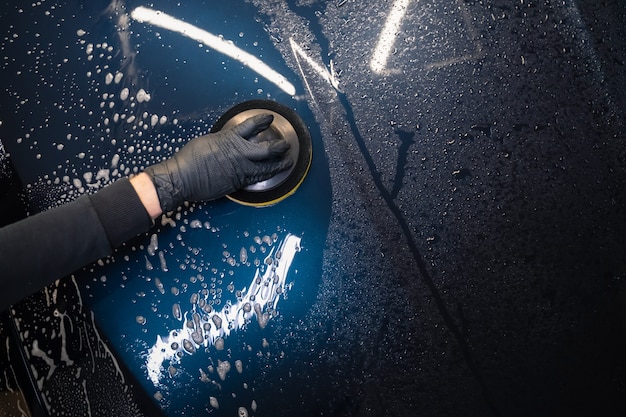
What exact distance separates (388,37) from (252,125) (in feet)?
1.32

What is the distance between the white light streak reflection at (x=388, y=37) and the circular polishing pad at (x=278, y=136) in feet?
0.76

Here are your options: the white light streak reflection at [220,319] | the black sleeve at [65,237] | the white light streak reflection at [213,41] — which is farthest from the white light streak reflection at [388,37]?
the black sleeve at [65,237]

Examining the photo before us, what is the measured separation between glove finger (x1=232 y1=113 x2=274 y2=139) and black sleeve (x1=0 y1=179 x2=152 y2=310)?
275mm

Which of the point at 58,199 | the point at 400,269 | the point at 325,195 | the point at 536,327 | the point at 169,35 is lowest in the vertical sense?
the point at 536,327

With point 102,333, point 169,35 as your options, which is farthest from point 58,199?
point 169,35

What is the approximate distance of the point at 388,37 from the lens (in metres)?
1.15

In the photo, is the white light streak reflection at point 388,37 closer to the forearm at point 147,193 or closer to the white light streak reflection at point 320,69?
the white light streak reflection at point 320,69

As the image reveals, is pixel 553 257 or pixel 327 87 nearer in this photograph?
pixel 553 257

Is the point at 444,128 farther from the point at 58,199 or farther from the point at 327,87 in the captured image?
the point at 58,199

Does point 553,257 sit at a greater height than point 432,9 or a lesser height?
lesser

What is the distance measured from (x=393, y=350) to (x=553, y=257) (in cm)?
41

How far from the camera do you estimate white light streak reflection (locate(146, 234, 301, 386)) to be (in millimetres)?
1073

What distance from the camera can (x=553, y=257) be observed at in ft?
3.43

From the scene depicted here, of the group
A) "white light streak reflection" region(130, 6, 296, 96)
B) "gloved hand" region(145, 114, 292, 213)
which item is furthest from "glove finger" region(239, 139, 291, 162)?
"white light streak reflection" region(130, 6, 296, 96)
